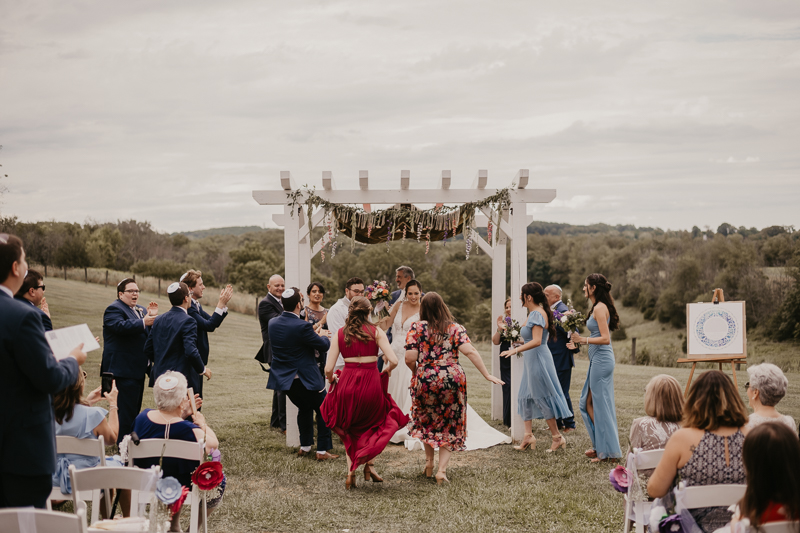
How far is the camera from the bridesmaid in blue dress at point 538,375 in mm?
6898

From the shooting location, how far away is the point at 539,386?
23.0 ft

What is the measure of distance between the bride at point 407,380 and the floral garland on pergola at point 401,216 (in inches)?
27.6

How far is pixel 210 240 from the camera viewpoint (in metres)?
61.9

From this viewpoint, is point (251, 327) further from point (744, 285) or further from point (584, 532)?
point (744, 285)

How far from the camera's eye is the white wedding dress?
7312mm

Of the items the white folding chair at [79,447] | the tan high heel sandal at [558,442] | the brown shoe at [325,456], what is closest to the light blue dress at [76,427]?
the white folding chair at [79,447]

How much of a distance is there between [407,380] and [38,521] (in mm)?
5657

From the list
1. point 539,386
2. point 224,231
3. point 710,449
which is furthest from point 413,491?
point 224,231

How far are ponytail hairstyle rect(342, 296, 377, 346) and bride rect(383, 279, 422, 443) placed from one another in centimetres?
147

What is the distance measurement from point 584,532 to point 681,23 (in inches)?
592

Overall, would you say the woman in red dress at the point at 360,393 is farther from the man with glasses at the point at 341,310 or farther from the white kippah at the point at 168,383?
the white kippah at the point at 168,383

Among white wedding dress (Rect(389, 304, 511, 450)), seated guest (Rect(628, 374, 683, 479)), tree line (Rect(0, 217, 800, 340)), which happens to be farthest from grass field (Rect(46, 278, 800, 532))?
tree line (Rect(0, 217, 800, 340))

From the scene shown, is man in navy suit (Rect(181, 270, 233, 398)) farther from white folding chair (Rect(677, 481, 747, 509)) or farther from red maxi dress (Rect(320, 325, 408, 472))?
white folding chair (Rect(677, 481, 747, 509))

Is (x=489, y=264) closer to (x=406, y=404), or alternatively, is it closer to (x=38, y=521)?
(x=406, y=404)
